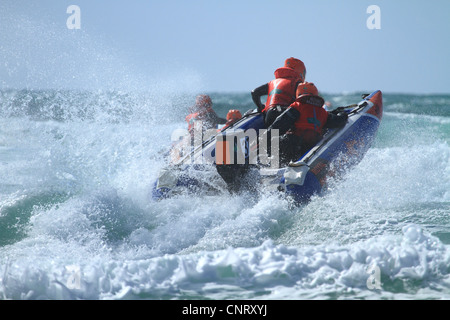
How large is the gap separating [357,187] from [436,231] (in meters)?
1.17

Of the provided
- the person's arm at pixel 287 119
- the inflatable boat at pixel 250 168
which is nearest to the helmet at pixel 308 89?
the person's arm at pixel 287 119

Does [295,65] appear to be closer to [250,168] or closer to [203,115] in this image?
[203,115]

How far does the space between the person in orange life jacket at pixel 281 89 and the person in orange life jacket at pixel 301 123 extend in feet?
1.68

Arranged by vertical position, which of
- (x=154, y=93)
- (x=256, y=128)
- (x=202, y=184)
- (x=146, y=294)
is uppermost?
(x=154, y=93)

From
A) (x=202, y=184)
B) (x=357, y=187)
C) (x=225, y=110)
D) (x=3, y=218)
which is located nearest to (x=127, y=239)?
(x=202, y=184)

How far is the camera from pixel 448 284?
9.70 ft

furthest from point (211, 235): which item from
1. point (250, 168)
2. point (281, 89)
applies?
point (281, 89)

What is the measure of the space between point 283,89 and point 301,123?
2.72ft

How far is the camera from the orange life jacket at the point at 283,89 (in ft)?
19.4

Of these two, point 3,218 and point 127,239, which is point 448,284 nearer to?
point 127,239

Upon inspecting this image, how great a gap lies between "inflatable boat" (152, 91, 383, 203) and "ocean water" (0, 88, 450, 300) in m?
0.13

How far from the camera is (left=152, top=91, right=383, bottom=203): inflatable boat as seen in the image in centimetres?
457

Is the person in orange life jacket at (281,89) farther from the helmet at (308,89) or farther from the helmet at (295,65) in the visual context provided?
the helmet at (308,89)

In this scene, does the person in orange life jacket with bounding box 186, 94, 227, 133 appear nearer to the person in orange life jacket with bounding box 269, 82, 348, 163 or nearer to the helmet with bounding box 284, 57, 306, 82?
the helmet with bounding box 284, 57, 306, 82
